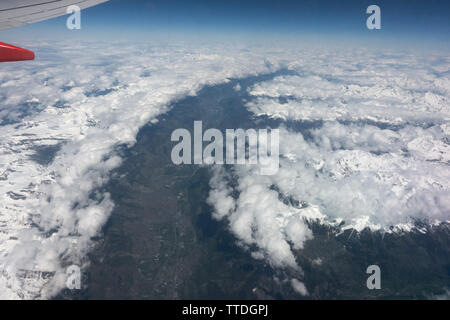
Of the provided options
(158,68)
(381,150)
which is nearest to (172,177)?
(381,150)

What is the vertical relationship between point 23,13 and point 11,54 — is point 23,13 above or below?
above

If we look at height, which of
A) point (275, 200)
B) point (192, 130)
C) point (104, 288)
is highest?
point (192, 130)

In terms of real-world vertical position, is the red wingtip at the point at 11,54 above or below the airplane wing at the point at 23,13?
below

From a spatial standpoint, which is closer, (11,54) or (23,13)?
(11,54)

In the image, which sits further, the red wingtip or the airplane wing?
the airplane wing

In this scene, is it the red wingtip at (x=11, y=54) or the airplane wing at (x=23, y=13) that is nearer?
the red wingtip at (x=11, y=54)
